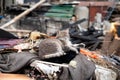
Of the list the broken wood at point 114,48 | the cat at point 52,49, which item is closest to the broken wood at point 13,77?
the cat at point 52,49

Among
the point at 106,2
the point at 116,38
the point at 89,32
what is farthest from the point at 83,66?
the point at 106,2

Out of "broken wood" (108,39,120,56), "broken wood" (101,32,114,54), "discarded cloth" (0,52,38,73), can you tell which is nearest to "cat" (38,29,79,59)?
"discarded cloth" (0,52,38,73)

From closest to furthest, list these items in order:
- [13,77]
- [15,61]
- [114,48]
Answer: [13,77] < [15,61] < [114,48]

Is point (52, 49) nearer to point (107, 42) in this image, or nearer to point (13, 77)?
point (13, 77)

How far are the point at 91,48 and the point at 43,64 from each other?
143 inches

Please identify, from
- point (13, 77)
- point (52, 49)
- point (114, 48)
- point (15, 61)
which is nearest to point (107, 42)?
point (114, 48)

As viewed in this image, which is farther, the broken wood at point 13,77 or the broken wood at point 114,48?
the broken wood at point 114,48

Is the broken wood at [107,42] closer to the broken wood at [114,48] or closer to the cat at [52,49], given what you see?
the broken wood at [114,48]

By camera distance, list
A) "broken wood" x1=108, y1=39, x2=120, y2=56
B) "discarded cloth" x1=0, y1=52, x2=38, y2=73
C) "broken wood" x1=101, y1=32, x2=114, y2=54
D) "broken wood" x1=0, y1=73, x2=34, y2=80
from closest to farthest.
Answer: "broken wood" x1=0, y1=73, x2=34, y2=80 < "discarded cloth" x1=0, y1=52, x2=38, y2=73 < "broken wood" x1=108, y1=39, x2=120, y2=56 < "broken wood" x1=101, y1=32, x2=114, y2=54

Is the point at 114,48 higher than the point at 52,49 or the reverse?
the reverse

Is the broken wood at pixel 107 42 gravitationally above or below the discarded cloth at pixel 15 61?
below

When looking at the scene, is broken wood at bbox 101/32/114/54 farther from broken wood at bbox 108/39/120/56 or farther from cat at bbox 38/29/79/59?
cat at bbox 38/29/79/59

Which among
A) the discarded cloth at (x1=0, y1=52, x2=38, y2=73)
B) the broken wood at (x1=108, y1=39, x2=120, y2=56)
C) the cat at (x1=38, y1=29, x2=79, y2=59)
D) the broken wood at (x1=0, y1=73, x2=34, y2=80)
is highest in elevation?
the cat at (x1=38, y1=29, x2=79, y2=59)

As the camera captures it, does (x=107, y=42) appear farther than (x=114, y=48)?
Yes
